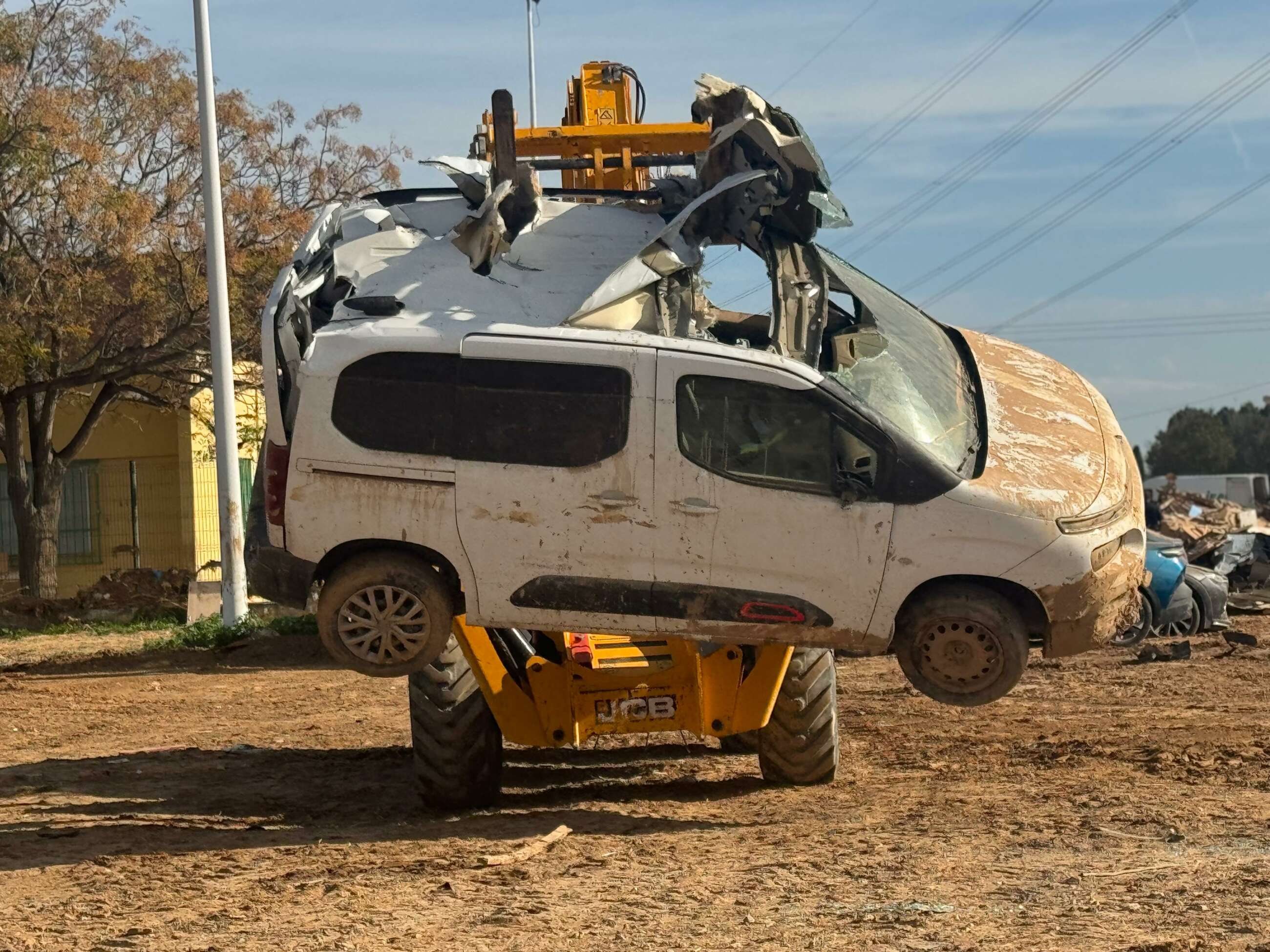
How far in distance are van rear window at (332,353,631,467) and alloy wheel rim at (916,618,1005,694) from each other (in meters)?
1.67

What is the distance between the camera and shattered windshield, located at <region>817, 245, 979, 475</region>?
740cm

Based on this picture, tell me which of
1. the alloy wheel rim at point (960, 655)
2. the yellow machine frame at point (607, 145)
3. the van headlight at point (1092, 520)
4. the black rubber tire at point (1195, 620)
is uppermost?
the yellow machine frame at point (607, 145)

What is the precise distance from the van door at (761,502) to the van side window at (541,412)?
0.71ft

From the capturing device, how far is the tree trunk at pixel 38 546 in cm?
2498

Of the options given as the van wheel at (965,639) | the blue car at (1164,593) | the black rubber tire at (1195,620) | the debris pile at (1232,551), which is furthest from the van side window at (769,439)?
the debris pile at (1232,551)

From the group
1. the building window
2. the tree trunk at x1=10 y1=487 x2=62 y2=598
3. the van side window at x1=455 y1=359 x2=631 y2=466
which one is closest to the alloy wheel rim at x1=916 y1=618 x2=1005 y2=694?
the van side window at x1=455 y1=359 x2=631 y2=466

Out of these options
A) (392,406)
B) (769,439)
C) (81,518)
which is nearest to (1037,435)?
(769,439)

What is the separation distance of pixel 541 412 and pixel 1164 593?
11451 millimetres

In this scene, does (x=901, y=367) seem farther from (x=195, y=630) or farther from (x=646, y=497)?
(x=195, y=630)

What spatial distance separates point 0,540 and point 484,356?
2296 cm

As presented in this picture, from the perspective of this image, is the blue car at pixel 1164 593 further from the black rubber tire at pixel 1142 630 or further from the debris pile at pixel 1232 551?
the debris pile at pixel 1232 551

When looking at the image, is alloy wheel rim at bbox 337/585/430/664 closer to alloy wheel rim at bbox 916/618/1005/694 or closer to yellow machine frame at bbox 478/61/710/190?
alloy wheel rim at bbox 916/618/1005/694

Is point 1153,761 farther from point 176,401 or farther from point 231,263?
point 176,401

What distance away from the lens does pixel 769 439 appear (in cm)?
716
